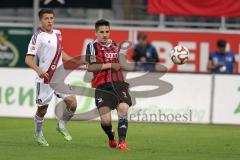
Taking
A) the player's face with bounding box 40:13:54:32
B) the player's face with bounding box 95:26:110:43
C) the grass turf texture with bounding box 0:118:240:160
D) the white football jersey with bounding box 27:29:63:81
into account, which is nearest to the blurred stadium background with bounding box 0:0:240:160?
the grass turf texture with bounding box 0:118:240:160

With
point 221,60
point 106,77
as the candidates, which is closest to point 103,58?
point 106,77

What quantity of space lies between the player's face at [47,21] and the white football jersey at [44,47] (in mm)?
88

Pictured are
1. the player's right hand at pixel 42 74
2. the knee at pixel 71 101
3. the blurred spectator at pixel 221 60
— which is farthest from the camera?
the blurred spectator at pixel 221 60

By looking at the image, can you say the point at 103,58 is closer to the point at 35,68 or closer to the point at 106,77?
the point at 106,77

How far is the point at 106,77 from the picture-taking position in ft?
46.8

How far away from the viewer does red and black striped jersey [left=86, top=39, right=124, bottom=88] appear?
561 inches

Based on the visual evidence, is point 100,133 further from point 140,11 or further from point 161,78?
point 140,11

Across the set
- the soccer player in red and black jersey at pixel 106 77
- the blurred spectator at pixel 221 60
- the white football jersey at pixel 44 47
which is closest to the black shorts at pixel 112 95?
the soccer player in red and black jersey at pixel 106 77

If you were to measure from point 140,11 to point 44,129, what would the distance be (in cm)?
1041

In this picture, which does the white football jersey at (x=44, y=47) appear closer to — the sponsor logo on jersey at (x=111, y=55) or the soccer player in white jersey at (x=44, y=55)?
the soccer player in white jersey at (x=44, y=55)

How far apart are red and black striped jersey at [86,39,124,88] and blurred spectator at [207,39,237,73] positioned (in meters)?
8.96

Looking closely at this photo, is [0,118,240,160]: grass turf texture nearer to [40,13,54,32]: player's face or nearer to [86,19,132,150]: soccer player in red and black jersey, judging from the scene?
[86,19,132,150]: soccer player in red and black jersey

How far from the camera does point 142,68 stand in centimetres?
2375

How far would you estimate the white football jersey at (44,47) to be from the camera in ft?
47.3
